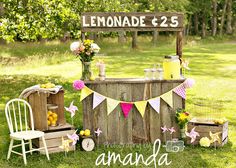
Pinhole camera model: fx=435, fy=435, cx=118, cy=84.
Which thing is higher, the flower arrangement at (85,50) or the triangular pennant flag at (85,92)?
the flower arrangement at (85,50)

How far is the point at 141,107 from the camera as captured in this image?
7.66 metres

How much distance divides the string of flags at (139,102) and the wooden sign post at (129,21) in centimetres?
103

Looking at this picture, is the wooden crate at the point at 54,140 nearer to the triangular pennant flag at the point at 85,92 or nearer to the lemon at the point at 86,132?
the lemon at the point at 86,132

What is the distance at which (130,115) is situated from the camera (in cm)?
775

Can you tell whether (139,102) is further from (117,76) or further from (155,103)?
(117,76)

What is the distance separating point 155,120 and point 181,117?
0.48m

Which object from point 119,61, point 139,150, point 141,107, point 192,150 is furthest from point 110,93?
point 119,61

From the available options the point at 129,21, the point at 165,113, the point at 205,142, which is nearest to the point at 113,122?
the point at 165,113

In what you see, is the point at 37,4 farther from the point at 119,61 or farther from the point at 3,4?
the point at 119,61

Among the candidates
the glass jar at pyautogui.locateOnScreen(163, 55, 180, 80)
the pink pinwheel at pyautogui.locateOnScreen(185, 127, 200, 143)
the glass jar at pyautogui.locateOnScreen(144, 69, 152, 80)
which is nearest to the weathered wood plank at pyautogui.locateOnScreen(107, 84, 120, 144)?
the glass jar at pyautogui.locateOnScreen(144, 69, 152, 80)

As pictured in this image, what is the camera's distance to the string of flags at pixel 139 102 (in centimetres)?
755

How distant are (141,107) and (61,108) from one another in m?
1.46

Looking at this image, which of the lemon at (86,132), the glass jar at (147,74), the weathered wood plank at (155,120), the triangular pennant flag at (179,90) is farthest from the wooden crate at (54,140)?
the triangular pennant flag at (179,90)

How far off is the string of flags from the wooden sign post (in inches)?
40.7
